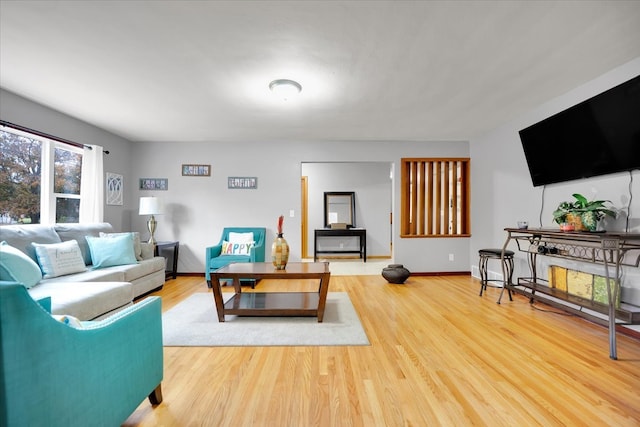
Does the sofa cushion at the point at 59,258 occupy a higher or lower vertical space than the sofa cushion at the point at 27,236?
lower

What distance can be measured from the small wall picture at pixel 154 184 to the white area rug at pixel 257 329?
8.43 ft

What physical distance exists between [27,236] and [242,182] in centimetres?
275

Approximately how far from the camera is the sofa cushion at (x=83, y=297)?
6.45ft

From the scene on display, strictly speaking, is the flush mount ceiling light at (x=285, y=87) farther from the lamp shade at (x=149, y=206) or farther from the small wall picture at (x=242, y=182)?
the lamp shade at (x=149, y=206)

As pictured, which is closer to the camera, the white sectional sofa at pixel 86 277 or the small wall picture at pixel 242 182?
the white sectional sofa at pixel 86 277

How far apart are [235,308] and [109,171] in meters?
3.38

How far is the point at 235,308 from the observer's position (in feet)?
9.09

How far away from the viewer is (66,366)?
3.10 ft

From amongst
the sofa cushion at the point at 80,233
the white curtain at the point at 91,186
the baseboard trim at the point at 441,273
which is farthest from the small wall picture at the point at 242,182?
the baseboard trim at the point at 441,273

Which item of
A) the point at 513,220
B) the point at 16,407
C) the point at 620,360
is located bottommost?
the point at 620,360

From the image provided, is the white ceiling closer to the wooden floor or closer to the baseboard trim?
the wooden floor

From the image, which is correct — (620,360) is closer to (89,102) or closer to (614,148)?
(614,148)

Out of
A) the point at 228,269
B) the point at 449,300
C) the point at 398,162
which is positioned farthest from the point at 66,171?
the point at 449,300

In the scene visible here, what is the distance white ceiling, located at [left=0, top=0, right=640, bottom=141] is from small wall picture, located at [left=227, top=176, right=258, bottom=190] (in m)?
1.39
